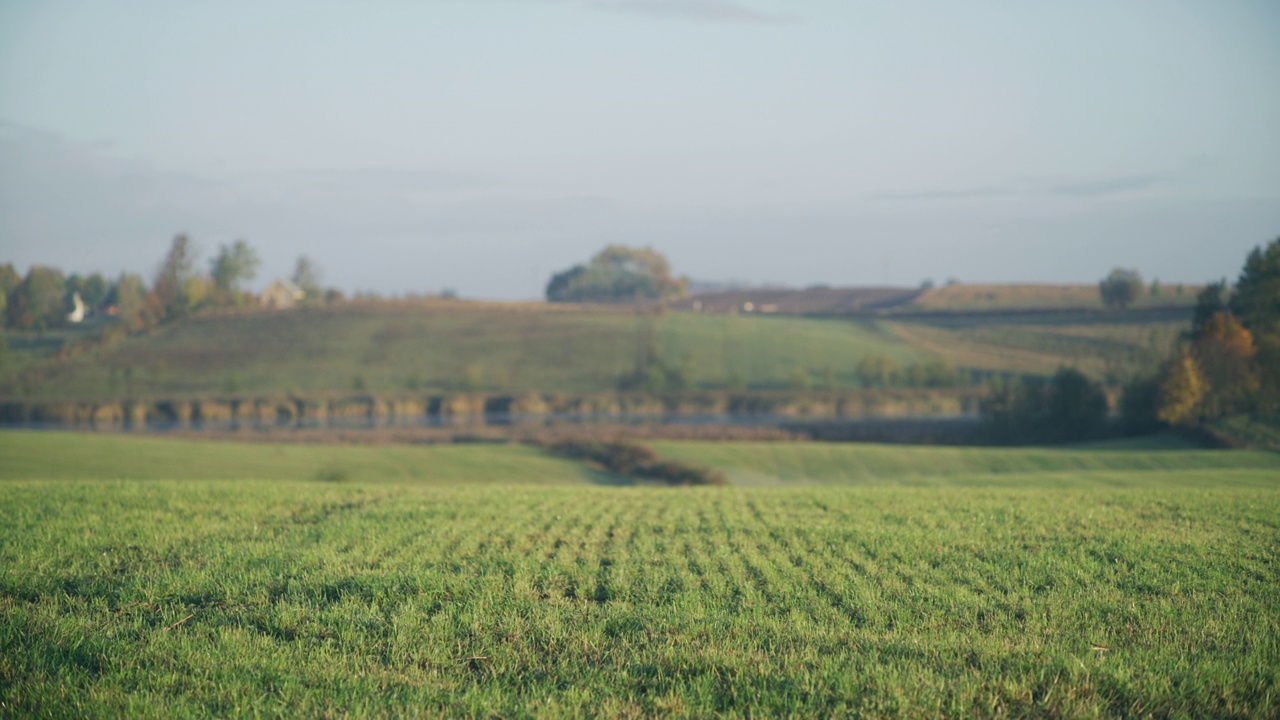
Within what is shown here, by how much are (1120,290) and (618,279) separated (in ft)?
223

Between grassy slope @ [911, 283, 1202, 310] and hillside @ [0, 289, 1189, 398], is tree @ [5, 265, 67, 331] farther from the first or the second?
grassy slope @ [911, 283, 1202, 310]

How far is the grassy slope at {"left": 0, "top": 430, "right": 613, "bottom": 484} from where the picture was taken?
2945cm

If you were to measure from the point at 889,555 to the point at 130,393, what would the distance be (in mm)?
70122

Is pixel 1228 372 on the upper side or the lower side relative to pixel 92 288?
lower

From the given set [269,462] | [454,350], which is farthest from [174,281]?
[269,462]

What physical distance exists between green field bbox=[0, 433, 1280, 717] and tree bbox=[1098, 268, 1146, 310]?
280ft

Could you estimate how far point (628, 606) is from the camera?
8.30 meters

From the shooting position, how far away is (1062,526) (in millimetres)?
12727

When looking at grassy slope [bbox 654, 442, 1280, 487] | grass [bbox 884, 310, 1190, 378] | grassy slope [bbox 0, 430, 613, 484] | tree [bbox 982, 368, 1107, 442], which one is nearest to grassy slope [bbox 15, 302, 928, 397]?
grass [bbox 884, 310, 1190, 378]

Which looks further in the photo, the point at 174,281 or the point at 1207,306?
the point at 174,281

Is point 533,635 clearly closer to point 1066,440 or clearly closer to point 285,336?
point 1066,440

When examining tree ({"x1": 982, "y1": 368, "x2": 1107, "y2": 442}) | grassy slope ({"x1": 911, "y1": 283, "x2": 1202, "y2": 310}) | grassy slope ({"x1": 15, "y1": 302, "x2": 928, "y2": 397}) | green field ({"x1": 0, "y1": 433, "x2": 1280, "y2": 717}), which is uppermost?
grassy slope ({"x1": 911, "y1": 283, "x2": 1202, "y2": 310})

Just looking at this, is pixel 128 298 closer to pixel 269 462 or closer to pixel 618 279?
pixel 618 279

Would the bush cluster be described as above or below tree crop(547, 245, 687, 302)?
below
